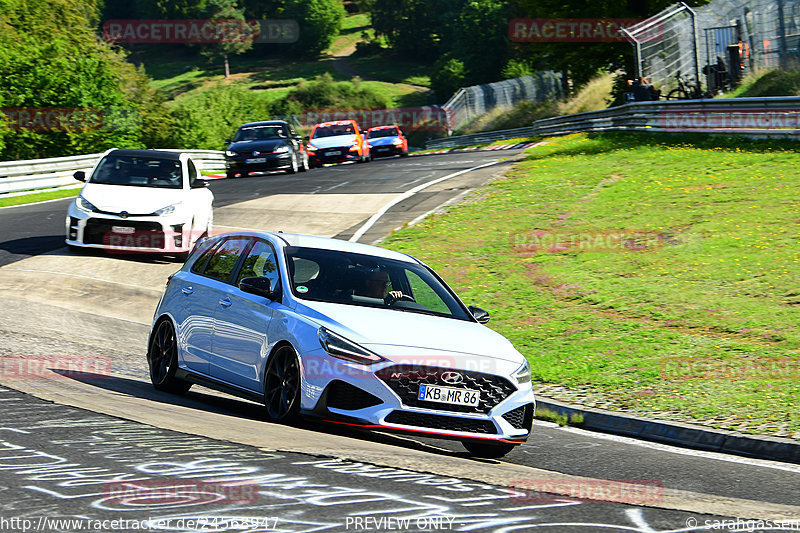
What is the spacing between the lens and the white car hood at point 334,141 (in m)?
39.1

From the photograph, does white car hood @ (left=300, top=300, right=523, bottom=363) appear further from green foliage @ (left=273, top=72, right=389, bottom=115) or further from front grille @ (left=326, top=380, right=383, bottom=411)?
green foliage @ (left=273, top=72, right=389, bottom=115)

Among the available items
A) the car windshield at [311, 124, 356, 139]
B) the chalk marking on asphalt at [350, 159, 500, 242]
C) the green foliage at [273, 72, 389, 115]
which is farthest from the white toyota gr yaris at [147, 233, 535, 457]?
the green foliage at [273, 72, 389, 115]

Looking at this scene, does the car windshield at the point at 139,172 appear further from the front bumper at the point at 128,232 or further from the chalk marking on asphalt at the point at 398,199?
the chalk marking on asphalt at the point at 398,199

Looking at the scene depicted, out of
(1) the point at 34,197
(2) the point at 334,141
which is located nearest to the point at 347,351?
(1) the point at 34,197

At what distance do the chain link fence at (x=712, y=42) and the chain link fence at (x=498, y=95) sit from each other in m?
26.9

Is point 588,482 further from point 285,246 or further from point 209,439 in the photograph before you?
point 285,246

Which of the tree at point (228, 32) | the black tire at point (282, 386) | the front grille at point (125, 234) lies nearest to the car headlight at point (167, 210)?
the front grille at point (125, 234)

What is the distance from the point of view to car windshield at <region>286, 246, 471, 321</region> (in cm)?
845

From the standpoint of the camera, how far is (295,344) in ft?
25.5

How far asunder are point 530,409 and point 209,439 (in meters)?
2.56

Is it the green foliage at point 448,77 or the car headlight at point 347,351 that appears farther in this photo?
the green foliage at point 448,77

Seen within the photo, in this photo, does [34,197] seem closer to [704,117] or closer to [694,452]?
[704,117]

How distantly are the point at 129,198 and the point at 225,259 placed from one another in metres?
8.62

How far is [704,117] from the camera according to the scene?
93.7 ft
